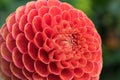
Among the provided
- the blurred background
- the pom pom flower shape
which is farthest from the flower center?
the blurred background

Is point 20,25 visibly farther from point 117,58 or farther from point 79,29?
point 117,58

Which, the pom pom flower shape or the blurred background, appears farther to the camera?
the blurred background

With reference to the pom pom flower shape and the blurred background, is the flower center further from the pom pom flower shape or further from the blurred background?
the blurred background

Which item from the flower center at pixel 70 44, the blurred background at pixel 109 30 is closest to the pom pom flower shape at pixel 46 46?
the flower center at pixel 70 44

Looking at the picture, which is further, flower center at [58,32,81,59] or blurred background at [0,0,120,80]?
blurred background at [0,0,120,80]

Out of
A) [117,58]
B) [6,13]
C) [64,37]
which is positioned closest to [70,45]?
[64,37]

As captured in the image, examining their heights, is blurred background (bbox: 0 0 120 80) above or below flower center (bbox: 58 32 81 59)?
above

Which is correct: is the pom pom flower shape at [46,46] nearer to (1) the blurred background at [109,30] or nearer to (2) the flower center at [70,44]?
(2) the flower center at [70,44]

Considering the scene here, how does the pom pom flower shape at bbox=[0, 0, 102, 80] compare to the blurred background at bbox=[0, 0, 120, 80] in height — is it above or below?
below

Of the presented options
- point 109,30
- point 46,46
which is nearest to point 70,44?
point 46,46
